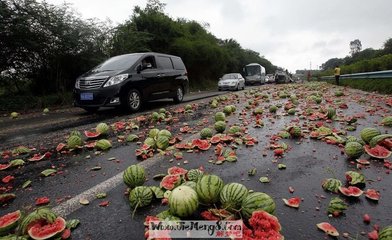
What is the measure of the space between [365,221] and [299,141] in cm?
311

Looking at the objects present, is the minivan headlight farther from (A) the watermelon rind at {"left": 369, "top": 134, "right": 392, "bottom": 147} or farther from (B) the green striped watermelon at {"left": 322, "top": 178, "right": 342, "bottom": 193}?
(B) the green striped watermelon at {"left": 322, "top": 178, "right": 342, "bottom": 193}

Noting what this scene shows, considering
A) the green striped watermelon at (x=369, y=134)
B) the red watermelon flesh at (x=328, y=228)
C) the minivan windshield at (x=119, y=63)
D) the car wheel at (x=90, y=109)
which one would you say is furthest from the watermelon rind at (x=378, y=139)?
the car wheel at (x=90, y=109)

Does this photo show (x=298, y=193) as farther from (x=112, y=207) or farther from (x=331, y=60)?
(x=331, y=60)

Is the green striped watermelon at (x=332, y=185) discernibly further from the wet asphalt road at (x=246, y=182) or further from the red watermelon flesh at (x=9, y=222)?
the red watermelon flesh at (x=9, y=222)

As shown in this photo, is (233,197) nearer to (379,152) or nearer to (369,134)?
(379,152)

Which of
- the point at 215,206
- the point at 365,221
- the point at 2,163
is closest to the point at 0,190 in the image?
the point at 2,163

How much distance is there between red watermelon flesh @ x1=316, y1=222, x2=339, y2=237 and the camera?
241 cm

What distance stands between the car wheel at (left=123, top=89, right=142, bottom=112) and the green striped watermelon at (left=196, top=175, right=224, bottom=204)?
27.4 ft

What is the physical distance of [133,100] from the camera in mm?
11008

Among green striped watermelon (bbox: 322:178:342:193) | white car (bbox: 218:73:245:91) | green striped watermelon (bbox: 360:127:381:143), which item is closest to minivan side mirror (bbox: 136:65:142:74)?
green striped watermelon (bbox: 360:127:381:143)

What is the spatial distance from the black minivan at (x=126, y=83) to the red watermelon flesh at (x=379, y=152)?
26.2ft

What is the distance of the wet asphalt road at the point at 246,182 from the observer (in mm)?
2619

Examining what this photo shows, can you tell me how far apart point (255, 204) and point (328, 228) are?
65 centimetres

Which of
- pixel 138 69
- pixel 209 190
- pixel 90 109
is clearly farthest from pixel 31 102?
pixel 209 190
